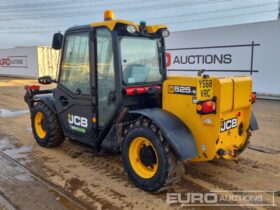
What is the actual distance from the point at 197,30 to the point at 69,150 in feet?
30.6

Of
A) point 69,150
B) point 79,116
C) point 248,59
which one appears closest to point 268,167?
point 79,116

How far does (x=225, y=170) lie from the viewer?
14.3 feet

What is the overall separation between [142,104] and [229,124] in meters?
1.25

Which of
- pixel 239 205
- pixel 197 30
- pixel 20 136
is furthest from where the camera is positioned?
pixel 197 30

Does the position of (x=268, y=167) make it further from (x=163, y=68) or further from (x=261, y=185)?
(x=163, y=68)

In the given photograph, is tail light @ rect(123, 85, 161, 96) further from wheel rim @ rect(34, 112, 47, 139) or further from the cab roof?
wheel rim @ rect(34, 112, 47, 139)

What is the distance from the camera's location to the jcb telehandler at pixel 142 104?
349 cm

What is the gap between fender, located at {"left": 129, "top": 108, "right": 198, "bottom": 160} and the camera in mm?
3383

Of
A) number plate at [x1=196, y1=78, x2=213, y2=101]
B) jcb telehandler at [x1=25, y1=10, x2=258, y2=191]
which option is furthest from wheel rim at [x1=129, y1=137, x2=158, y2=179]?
number plate at [x1=196, y1=78, x2=213, y2=101]

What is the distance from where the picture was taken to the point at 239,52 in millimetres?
11555

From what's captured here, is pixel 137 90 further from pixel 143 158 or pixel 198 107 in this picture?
pixel 198 107

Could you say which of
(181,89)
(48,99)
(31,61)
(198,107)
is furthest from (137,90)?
(31,61)

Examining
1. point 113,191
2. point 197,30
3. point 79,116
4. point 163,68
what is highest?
point 197,30

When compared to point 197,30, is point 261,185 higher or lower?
lower
